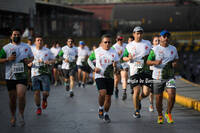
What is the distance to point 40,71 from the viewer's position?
11633 mm

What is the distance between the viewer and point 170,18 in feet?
136

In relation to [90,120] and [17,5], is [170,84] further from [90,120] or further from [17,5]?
[17,5]

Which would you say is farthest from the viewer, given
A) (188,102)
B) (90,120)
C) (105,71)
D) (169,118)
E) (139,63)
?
(188,102)

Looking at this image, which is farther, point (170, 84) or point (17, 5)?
point (17, 5)

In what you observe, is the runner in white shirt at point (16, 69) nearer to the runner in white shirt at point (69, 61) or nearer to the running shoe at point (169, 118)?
the running shoe at point (169, 118)

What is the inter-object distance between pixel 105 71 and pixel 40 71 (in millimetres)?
2083

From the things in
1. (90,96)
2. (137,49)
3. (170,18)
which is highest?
(170,18)

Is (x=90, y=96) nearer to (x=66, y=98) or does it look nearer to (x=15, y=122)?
(x=66, y=98)

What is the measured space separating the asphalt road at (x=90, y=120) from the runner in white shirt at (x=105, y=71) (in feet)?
1.40

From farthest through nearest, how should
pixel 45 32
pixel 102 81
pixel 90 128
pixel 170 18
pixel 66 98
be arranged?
pixel 170 18 → pixel 45 32 → pixel 66 98 → pixel 102 81 → pixel 90 128

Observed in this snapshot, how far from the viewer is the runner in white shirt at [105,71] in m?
10.2

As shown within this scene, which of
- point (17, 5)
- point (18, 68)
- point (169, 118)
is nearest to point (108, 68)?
point (169, 118)

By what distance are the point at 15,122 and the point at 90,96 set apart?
6437 millimetres

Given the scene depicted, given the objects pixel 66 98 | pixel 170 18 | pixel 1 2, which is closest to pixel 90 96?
pixel 66 98
